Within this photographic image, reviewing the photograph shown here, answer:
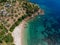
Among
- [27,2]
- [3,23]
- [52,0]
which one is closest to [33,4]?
[27,2]

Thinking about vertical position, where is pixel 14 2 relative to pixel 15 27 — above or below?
above

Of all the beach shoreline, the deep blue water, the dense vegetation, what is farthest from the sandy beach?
the deep blue water

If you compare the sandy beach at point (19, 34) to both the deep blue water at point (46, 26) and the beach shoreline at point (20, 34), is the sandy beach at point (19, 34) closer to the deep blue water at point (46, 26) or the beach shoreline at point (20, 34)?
the beach shoreline at point (20, 34)

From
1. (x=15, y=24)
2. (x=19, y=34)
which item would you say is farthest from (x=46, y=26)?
(x=15, y=24)

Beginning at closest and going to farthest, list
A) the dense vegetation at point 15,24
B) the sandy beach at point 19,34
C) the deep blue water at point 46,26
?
the dense vegetation at point 15,24 → the sandy beach at point 19,34 → the deep blue water at point 46,26

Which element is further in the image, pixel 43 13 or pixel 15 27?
pixel 43 13

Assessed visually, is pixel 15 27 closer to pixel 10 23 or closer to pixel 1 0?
pixel 10 23

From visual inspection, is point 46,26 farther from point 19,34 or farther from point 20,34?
point 19,34

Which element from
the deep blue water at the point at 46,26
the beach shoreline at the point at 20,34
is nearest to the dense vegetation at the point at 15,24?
the beach shoreline at the point at 20,34
